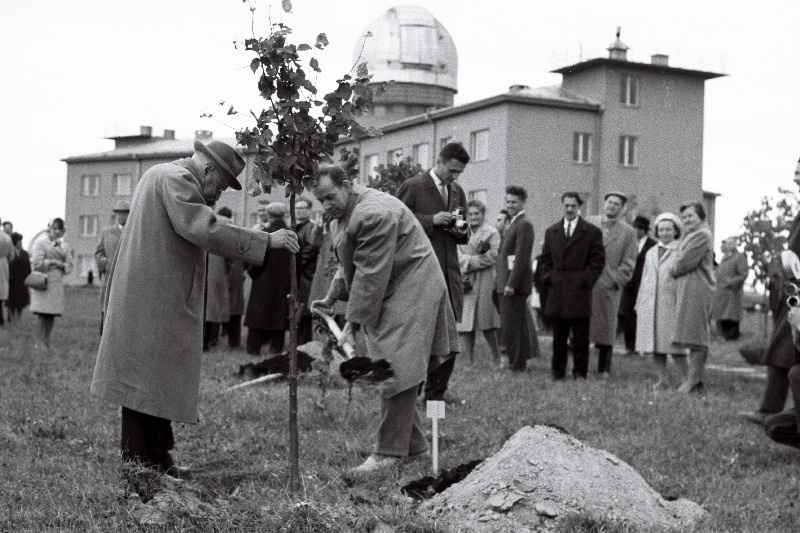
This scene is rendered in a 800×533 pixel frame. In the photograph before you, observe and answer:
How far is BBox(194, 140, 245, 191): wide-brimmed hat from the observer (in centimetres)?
680

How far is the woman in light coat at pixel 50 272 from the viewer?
17328 millimetres

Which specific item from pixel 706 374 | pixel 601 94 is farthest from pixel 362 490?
pixel 601 94

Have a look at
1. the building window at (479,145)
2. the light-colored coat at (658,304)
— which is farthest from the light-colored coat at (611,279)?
the building window at (479,145)

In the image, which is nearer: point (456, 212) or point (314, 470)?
point (314, 470)

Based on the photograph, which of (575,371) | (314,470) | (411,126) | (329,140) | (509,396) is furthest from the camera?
(411,126)

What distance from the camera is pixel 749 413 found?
924 cm

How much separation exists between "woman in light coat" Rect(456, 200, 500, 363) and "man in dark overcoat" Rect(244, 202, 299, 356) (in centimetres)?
256

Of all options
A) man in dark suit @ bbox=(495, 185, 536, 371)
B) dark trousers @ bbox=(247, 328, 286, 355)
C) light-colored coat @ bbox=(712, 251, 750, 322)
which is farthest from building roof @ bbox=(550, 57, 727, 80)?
man in dark suit @ bbox=(495, 185, 536, 371)

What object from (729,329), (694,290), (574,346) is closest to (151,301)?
(574,346)

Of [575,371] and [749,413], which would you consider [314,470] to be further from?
[575,371]

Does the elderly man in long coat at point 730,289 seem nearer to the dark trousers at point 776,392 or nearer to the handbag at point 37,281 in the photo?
the handbag at point 37,281

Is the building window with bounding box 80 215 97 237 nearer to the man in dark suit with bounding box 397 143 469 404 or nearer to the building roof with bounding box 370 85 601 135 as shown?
the building roof with bounding box 370 85 601 135

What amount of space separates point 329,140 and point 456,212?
4073 mm

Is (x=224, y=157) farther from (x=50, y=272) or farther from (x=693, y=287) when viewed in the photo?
(x=50, y=272)
